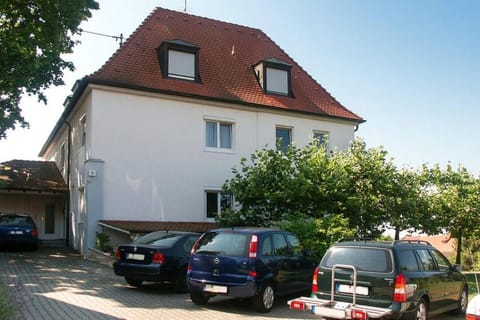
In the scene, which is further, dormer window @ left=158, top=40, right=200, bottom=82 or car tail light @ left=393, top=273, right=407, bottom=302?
dormer window @ left=158, top=40, right=200, bottom=82

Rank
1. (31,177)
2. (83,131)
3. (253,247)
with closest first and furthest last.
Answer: (253,247) → (83,131) → (31,177)

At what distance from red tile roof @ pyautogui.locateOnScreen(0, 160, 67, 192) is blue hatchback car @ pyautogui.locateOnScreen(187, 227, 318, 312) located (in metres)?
14.8

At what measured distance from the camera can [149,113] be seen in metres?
20.5

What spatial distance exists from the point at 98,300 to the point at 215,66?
49.5ft

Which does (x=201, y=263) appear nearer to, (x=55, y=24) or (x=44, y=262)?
(x=44, y=262)

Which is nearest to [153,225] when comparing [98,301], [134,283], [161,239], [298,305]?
[134,283]

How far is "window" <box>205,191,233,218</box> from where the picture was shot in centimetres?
2156

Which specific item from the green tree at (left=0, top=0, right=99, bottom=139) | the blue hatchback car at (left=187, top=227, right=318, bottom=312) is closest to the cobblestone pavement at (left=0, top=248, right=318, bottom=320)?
the blue hatchback car at (left=187, top=227, right=318, bottom=312)

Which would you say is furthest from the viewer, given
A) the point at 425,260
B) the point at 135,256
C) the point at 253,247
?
the point at 135,256

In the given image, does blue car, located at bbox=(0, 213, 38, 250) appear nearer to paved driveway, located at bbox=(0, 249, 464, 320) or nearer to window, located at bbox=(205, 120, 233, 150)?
paved driveway, located at bbox=(0, 249, 464, 320)

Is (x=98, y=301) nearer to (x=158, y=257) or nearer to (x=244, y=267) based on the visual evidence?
(x=158, y=257)

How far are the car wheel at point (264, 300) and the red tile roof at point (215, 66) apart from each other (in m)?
12.1

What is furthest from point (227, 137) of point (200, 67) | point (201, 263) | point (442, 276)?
point (442, 276)

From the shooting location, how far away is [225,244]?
408 inches
